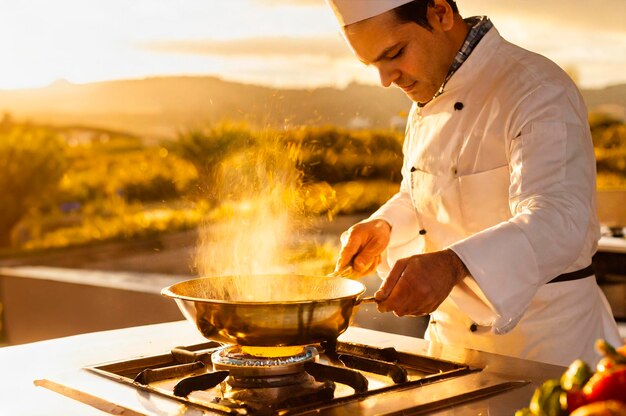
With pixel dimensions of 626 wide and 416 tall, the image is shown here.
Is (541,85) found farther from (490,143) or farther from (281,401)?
(281,401)

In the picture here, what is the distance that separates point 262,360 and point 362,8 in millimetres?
845

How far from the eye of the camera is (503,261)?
65.4 inches

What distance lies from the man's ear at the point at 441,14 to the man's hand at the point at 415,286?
678 millimetres

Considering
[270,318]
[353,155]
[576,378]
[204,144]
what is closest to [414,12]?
[270,318]

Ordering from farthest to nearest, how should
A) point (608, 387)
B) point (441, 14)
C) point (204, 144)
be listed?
point (204, 144) < point (441, 14) < point (608, 387)

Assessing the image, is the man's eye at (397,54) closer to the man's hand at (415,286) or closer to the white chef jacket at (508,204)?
the white chef jacket at (508,204)

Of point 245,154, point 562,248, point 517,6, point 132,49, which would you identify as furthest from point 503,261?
point 132,49

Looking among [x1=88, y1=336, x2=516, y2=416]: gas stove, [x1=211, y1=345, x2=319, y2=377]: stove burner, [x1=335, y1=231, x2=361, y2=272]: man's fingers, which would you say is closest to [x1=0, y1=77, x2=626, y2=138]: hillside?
[x1=335, y1=231, x2=361, y2=272]: man's fingers

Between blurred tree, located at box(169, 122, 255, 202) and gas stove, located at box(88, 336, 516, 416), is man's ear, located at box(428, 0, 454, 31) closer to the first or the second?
gas stove, located at box(88, 336, 516, 416)

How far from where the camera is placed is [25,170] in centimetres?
934

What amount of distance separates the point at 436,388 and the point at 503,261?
1.03 ft

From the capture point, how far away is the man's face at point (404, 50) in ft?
6.45

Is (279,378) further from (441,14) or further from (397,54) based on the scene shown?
(441,14)

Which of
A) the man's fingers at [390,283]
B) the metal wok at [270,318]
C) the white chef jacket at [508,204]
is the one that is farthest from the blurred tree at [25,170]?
the man's fingers at [390,283]
